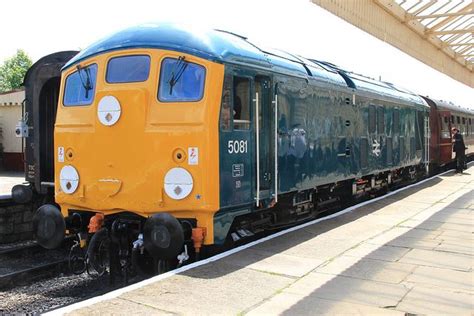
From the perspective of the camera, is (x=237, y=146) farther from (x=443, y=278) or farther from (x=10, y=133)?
(x=10, y=133)

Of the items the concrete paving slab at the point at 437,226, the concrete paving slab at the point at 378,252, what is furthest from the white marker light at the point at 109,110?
the concrete paving slab at the point at 437,226

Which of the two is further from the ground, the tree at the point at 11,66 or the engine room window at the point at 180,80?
the tree at the point at 11,66

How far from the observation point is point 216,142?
5930mm

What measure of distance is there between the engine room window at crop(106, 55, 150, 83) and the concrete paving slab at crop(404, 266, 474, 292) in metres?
3.83

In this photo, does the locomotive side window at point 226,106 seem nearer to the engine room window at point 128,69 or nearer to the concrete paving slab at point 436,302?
the engine room window at point 128,69

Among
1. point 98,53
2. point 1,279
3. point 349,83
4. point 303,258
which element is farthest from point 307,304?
point 349,83

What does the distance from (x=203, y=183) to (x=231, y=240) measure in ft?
5.20

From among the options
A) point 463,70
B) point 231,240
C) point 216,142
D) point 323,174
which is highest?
point 463,70

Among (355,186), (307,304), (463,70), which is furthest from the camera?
(463,70)

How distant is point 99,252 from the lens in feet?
20.7

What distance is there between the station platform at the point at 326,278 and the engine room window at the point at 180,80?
1950 millimetres

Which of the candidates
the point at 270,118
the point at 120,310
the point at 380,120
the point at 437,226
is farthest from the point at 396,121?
the point at 120,310

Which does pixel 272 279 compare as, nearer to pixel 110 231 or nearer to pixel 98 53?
pixel 110 231

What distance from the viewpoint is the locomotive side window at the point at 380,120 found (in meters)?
12.3
